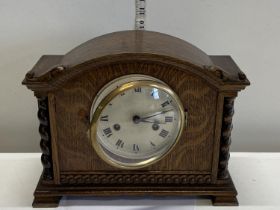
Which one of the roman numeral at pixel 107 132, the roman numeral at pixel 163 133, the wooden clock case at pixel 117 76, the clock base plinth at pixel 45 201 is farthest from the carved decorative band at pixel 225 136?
the clock base plinth at pixel 45 201

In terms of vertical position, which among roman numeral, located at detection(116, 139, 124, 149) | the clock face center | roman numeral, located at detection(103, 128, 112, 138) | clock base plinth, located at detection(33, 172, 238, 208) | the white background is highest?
the white background

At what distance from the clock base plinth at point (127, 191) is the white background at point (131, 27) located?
32 cm

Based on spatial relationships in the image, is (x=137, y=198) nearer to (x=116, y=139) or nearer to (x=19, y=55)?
(x=116, y=139)

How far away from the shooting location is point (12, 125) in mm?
1178

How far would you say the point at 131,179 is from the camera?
91 centimetres

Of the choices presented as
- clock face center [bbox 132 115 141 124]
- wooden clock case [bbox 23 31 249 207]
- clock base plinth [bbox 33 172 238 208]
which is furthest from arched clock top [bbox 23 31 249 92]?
clock base plinth [bbox 33 172 238 208]

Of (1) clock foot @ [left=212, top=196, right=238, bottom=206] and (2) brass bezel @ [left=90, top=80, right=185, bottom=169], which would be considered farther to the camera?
(1) clock foot @ [left=212, top=196, right=238, bottom=206]

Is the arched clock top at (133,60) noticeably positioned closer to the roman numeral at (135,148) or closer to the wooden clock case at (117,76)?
the wooden clock case at (117,76)

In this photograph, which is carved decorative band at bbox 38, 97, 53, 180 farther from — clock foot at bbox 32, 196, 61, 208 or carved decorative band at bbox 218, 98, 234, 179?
carved decorative band at bbox 218, 98, 234, 179

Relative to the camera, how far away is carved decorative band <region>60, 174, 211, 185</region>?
2.97 feet

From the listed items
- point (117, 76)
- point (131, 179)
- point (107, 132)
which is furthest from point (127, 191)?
point (117, 76)

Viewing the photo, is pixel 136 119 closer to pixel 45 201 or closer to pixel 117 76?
pixel 117 76

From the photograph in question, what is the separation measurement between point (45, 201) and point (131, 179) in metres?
0.19

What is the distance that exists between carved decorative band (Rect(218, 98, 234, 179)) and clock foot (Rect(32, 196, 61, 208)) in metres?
0.35
